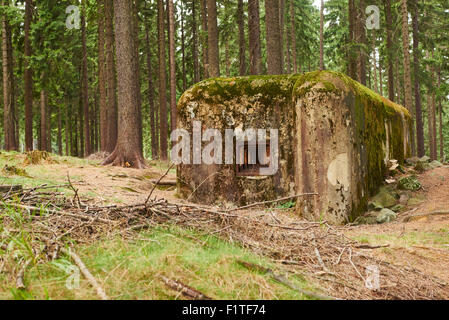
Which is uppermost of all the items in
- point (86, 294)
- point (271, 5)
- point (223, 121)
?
point (271, 5)

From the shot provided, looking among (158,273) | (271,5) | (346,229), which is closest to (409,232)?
(346,229)

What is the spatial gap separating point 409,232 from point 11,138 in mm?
17516

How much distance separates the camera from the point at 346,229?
228 inches

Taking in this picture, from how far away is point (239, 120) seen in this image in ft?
24.8

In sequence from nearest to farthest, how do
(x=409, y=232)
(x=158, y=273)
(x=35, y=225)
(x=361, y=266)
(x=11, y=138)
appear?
1. (x=158, y=273)
2. (x=35, y=225)
3. (x=361, y=266)
4. (x=409, y=232)
5. (x=11, y=138)

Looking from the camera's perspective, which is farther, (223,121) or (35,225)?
(223,121)

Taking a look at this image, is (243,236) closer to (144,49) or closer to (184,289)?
(184,289)

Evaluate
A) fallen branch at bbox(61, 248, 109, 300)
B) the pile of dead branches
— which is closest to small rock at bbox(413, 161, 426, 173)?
the pile of dead branches

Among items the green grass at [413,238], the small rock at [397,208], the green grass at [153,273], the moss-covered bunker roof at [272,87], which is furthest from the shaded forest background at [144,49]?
the green grass at [153,273]

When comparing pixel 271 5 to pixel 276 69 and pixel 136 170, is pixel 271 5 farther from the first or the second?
pixel 136 170

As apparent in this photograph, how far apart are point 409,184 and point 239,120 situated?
4.28 m

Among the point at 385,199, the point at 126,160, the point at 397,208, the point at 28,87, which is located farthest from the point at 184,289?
the point at 28,87

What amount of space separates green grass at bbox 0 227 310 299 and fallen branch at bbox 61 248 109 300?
0.04 meters

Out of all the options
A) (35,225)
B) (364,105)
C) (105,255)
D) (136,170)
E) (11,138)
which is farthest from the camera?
(11,138)
